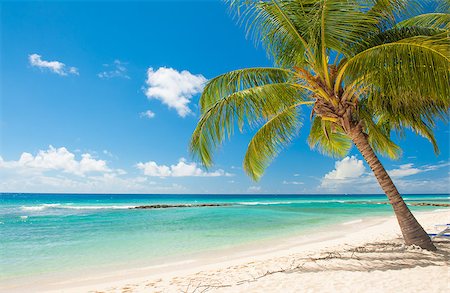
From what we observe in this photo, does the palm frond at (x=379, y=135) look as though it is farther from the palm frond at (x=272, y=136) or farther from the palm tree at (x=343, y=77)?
the palm frond at (x=272, y=136)

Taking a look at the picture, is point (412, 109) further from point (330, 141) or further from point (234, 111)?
point (234, 111)

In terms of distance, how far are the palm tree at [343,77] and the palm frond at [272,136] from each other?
0.08ft

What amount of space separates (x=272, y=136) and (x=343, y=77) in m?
2.21

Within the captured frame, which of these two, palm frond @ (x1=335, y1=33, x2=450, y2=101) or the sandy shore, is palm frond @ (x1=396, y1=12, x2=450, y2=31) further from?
the sandy shore

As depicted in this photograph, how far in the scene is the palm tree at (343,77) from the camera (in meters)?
4.81

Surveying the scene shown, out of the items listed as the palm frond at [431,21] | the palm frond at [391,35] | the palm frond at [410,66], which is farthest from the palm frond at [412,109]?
the palm frond at [431,21]

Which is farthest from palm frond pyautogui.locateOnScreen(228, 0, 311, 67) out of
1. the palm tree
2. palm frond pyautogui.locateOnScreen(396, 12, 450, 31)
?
palm frond pyautogui.locateOnScreen(396, 12, 450, 31)

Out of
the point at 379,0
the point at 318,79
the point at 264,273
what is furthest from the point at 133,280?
the point at 379,0

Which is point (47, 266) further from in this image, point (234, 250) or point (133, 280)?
point (234, 250)

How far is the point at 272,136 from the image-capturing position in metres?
7.46

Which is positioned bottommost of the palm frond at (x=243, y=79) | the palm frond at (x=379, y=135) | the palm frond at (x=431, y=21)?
the palm frond at (x=379, y=135)

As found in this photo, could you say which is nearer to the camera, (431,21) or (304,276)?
(304,276)

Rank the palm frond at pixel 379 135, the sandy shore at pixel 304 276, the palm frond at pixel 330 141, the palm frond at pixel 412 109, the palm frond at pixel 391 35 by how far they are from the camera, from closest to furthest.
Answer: the sandy shore at pixel 304 276
the palm frond at pixel 391 35
the palm frond at pixel 412 109
the palm frond at pixel 379 135
the palm frond at pixel 330 141

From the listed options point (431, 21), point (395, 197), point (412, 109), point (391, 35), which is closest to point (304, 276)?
point (395, 197)
